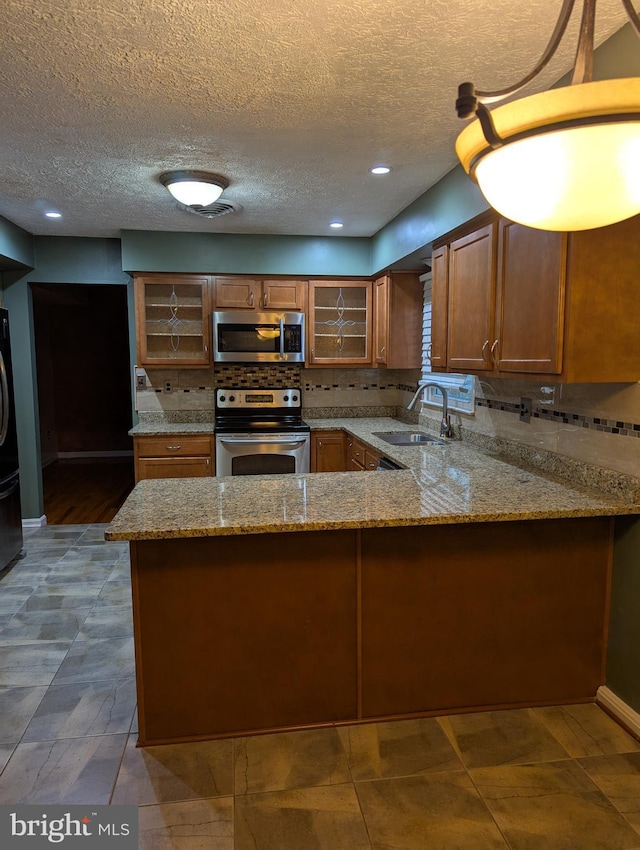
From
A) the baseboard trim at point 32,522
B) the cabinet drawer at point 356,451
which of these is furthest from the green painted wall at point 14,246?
the cabinet drawer at point 356,451

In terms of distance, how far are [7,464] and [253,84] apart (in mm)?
3115

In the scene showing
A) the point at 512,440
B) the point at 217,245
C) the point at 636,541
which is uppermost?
the point at 217,245

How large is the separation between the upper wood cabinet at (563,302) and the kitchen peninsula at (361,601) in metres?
0.53

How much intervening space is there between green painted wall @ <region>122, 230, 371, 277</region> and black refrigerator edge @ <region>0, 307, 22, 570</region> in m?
1.11

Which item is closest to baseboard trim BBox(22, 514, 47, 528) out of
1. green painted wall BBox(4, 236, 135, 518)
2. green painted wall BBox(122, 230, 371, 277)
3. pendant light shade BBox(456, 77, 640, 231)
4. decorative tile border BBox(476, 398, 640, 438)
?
green painted wall BBox(4, 236, 135, 518)

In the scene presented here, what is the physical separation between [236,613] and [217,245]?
3.29 meters

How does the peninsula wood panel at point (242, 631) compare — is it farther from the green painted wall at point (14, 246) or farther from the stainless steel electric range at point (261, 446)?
the green painted wall at point (14, 246)

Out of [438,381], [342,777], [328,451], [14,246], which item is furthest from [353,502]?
[14,246]

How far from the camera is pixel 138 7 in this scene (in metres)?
1.63

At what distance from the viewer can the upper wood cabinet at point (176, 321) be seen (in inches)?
181

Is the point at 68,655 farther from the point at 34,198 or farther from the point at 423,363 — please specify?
the point at 423,363

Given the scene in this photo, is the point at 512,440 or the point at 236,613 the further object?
the point at 512,440

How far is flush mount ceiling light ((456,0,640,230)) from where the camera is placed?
927 mm

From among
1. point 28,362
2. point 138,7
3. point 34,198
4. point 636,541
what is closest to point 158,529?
point 138,7
